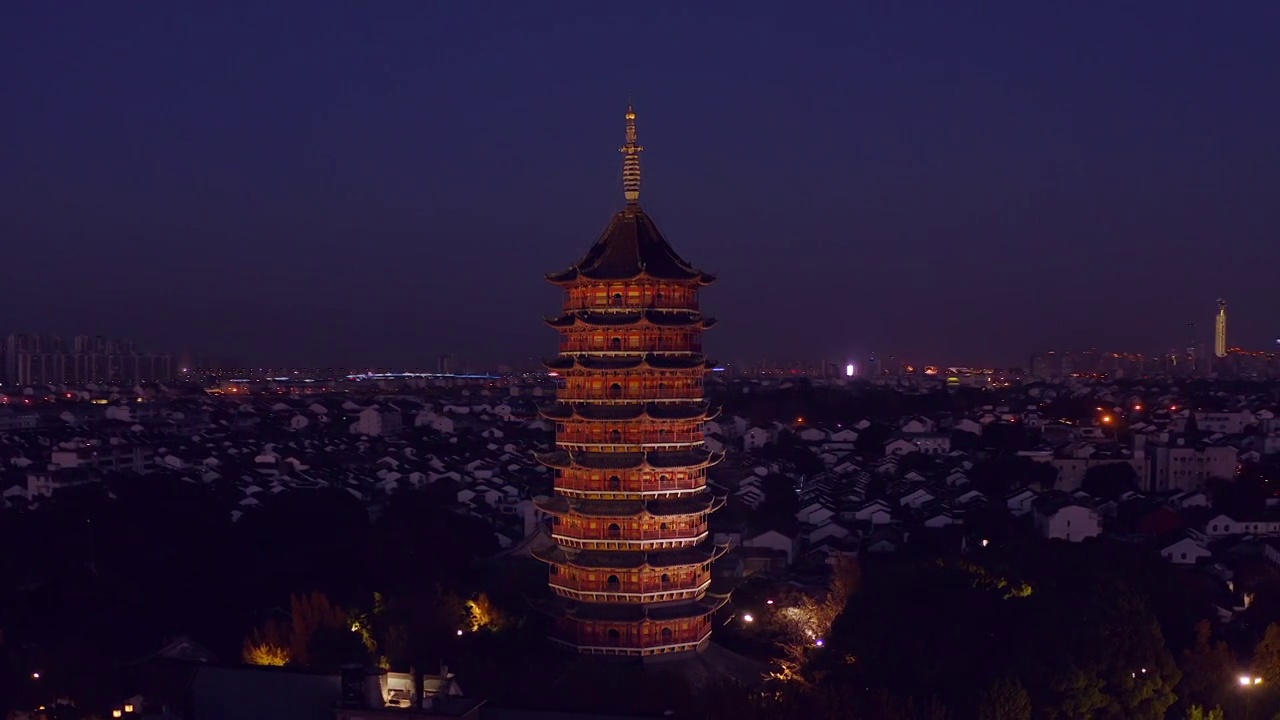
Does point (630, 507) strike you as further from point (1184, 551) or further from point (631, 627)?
point (1184, 551)

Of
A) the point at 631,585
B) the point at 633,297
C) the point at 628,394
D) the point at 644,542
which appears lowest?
the point at 631,585

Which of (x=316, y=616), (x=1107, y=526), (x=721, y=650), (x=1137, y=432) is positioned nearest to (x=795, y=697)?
(x=721, y=650)

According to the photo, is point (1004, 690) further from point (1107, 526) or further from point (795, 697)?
point (1107, 526)

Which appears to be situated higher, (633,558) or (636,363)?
(636,363)

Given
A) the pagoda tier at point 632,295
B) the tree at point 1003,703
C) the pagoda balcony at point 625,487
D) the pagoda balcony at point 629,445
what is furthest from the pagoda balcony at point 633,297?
the tree at point 1003,703

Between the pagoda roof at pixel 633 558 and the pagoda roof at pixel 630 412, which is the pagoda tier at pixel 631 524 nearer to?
the pagoda roof at pixel 633 558

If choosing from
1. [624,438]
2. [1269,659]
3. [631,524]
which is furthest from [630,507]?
[1269,659]

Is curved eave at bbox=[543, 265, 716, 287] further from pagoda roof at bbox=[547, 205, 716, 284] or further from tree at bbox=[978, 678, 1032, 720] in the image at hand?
tree at bbox=[978, 678, 1032, 720]
